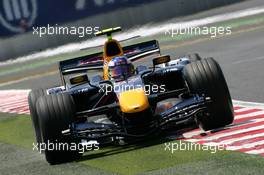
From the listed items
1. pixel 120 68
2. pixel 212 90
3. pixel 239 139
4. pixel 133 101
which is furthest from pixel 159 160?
pixel 120 68

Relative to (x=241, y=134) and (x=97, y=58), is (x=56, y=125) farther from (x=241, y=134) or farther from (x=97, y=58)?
(x=97, y=58)

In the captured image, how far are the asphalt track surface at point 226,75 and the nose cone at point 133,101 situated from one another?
102cm

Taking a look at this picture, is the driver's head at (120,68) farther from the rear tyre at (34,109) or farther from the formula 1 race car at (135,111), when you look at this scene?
the rear tyre at (34,109)

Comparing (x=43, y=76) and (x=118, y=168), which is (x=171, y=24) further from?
(x=118, y=168)

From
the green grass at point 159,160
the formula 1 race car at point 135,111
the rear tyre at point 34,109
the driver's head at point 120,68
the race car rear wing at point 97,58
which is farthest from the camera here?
the race car rear wing at point 97,58

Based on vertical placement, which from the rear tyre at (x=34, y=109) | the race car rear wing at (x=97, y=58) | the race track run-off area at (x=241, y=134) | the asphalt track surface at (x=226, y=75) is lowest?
the asphalt track surface at (x=226, y=75)

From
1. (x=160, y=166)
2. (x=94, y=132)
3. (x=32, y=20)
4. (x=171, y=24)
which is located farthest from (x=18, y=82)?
(x=160, y=166)

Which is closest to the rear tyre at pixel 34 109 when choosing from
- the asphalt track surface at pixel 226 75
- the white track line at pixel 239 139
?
the asphalt track surface at pixel 226 75

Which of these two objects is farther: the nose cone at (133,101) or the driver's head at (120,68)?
the driver's head at (120,68)

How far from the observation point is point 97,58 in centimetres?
1368

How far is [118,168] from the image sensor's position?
31.5 feet

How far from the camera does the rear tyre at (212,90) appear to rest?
1080 centimetres

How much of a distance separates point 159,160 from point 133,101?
1.33 m

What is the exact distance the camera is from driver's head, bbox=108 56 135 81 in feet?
39.9
